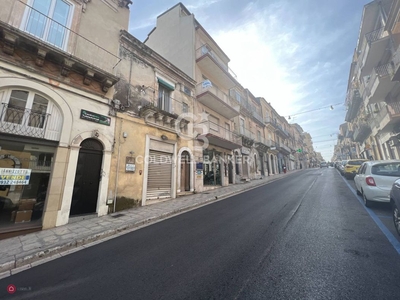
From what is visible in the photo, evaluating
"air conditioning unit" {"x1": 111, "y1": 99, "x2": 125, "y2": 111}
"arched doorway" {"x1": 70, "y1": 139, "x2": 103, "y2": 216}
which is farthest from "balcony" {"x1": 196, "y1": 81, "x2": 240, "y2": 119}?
"arched doorway" {"x1": 70, "y1": 139, "x2": 103, "y2": 216}

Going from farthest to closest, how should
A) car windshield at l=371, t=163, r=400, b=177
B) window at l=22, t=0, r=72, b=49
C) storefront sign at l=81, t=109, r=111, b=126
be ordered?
storefront sign at l=81, t=109, r=111, b=126 → window at l=22, t=0, r=72, b=49 → car windshield at l=371, t=163, r=400, b=177

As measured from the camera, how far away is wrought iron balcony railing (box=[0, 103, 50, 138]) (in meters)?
4.78

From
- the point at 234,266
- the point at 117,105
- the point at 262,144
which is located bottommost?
the point at 234,266

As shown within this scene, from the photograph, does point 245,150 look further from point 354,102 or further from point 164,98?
point 354,102

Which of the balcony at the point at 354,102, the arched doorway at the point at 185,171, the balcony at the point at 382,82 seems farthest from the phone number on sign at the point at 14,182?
the balcony at the point at 354,102

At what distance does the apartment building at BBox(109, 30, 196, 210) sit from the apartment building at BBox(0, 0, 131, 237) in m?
0.66

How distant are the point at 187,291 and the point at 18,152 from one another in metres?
6.54

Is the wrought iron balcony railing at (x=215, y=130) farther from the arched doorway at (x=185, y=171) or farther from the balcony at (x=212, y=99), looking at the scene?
the arched doorway at (x=185, y=171)

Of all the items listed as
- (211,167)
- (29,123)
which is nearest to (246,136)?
(211,167)

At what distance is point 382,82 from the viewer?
11.3 meters

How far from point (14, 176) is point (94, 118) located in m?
3.02

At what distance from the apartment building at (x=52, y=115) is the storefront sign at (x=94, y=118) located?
0.04 m

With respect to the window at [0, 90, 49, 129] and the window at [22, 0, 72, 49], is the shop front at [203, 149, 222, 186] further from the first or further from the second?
the window at [22, 0, 72, 49]

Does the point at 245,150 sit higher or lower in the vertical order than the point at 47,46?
lower
